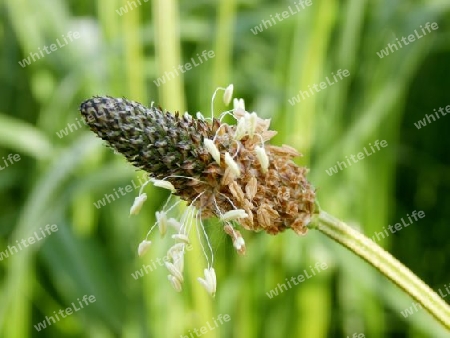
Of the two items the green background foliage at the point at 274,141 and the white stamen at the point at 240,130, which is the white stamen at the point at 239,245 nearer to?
the white stamen at the point at 240,130

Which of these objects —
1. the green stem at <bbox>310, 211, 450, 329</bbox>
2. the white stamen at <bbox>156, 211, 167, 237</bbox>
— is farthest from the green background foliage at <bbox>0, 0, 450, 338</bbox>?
the green stem at <bbox>310, 211, 450, 329</bbox>

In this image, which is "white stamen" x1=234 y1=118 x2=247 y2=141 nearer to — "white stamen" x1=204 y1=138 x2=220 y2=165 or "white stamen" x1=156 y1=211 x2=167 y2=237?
"white stamen" x1=204 y1=138 x2=220 y2=165

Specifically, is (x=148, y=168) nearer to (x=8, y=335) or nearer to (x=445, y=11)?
(x=8, y=335)

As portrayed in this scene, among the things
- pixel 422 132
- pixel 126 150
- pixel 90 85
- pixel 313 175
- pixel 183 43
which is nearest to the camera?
pixel 126 150

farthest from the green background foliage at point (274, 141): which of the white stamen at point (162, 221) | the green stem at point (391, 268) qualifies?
the green stem at point (391, 268)

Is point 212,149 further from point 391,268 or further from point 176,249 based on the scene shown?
point 391,268

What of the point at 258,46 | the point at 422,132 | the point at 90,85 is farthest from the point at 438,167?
the point at 90,85
